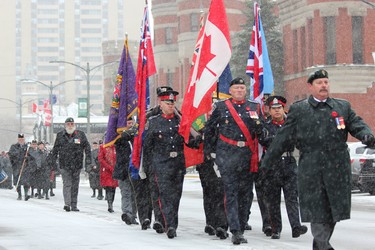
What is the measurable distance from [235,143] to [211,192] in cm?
136

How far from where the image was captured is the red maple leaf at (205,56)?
13742 millimetres

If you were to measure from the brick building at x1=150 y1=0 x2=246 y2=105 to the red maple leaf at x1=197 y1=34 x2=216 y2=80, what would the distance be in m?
63.1

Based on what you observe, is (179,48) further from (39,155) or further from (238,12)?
(39,155)

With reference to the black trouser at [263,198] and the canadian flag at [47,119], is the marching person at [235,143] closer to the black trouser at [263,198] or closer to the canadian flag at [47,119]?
the black trouser at [263,198]

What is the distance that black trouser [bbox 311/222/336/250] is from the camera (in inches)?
Result: 339

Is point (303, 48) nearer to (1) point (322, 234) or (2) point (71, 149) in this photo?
(2) point (71, 149)

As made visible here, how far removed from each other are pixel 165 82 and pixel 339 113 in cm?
7803

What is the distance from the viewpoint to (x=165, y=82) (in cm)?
Answer: 8669

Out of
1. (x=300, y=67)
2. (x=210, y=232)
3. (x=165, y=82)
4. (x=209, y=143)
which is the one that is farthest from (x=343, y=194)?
(x=165, y=82)

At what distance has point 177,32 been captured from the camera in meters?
84.8

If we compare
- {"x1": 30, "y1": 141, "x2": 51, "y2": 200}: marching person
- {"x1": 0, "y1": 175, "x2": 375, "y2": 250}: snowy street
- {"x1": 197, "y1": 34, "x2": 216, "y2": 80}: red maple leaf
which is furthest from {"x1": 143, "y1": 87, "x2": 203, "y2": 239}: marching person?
{"x1": 30, "y1": 141, "x2": 51, "y2": 200}: marching person

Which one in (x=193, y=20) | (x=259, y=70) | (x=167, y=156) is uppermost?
(x=193, y=20)

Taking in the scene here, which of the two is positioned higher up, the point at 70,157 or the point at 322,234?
the point at 70,157

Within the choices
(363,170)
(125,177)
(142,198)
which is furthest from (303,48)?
(142,198)
